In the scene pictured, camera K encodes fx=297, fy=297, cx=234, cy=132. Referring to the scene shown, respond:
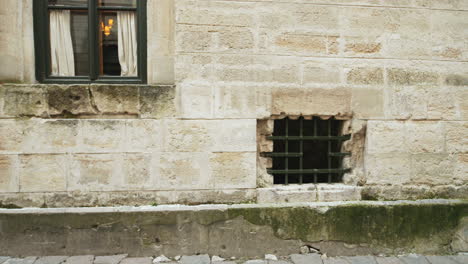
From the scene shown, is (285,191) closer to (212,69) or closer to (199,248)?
(199,248)

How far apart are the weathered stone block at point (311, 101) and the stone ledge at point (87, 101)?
1.09m

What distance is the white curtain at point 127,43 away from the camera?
10.4 feet

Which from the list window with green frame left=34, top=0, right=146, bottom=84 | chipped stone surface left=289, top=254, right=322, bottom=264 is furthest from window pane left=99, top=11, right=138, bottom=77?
chipped stone surface left=289, top=254, right=322, bottom=264

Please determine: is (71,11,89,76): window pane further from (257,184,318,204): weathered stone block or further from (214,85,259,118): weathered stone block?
(257,184,318,204): weathered stone block

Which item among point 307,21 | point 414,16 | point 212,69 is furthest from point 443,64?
point 212,69

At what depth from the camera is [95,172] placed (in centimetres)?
298

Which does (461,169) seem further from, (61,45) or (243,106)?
(61,45)

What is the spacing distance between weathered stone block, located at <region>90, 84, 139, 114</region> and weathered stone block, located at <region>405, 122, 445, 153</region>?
2910 millimetres

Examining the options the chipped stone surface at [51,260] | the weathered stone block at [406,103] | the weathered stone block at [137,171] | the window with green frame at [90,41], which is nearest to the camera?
the chipped stone surface at [51,260]

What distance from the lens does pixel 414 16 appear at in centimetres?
320

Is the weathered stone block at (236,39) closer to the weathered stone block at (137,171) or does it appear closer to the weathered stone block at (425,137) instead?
the weathered stone block at (137,171)

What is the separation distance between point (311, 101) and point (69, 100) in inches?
96.3

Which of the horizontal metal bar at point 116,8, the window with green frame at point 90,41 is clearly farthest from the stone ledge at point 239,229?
the horizontal metal bar at point 116,8

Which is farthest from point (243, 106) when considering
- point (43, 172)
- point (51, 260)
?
point (51, 260)
